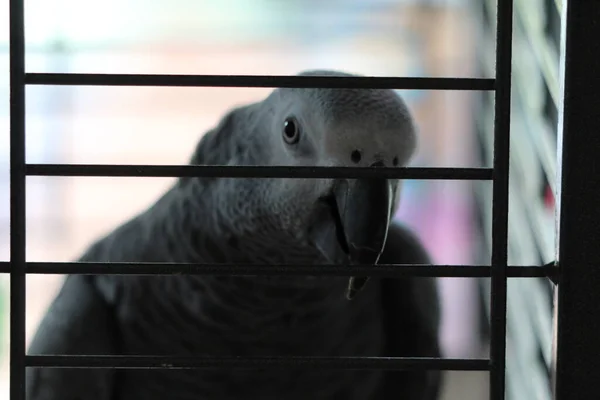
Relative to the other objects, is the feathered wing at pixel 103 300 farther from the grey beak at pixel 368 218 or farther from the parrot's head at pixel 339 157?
the grey beak at pixel 368 218

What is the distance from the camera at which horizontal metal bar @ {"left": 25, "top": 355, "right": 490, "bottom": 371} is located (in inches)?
15.9

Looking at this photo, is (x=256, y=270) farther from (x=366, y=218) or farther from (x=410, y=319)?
(x=410, y=319)

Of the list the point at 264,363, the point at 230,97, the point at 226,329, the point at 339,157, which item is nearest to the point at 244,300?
the point at 226,329

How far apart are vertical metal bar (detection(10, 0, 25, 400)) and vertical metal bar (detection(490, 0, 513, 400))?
274mm

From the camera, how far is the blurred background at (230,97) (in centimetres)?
177

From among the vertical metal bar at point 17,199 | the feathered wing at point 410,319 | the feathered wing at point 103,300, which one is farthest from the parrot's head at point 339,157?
the vertical metal bar at point 17,199

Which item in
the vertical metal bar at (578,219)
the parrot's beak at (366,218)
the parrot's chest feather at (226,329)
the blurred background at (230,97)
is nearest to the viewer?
the vertical metal bar at (578,219)

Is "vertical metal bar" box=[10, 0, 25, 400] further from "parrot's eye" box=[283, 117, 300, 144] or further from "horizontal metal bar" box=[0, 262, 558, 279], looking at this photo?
"parrot's eye" box=[283, 117, 300, 144]

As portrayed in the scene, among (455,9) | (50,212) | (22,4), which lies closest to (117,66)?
(50,212)

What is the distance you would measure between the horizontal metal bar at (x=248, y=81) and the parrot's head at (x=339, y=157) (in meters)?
0.24

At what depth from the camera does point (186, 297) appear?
91 cm

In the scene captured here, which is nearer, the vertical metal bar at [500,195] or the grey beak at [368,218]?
the vertical metal bar at [500,195]

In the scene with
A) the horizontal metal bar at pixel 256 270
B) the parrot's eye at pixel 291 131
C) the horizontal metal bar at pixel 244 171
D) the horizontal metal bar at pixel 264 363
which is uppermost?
the parrot's eye at pixel 291 131

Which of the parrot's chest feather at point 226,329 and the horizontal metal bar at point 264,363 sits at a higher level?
the horizontal metal bar at point 264,363
